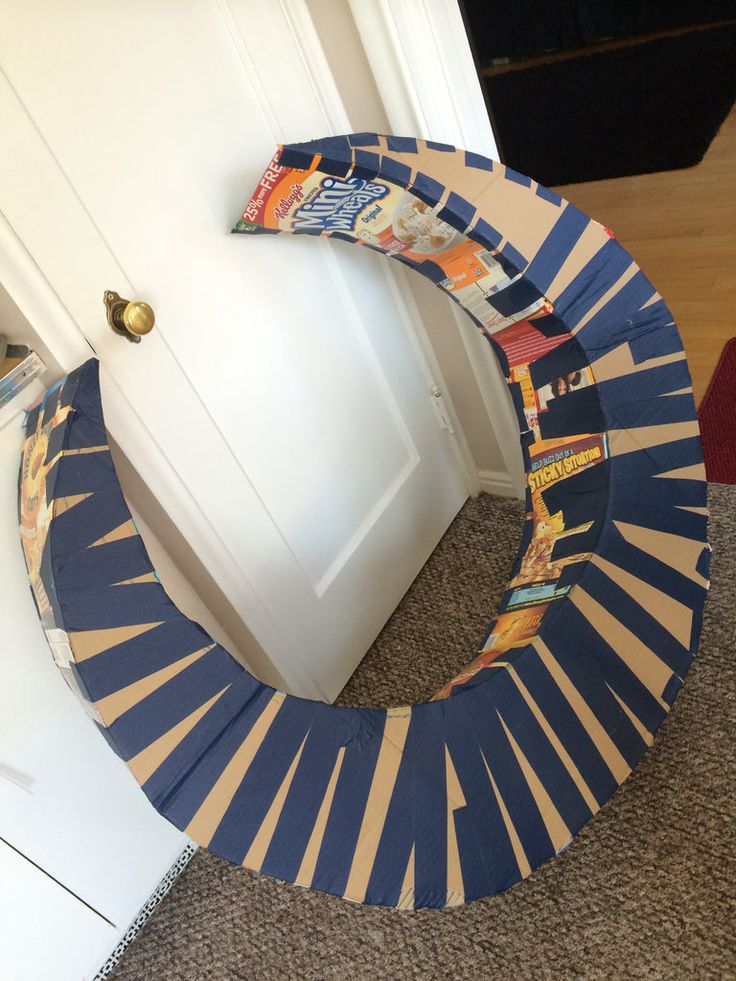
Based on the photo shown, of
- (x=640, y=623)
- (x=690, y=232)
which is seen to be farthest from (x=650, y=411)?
(x=690, y=232)

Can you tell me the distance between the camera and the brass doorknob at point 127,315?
3.77 feet

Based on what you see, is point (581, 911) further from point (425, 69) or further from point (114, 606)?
point (425, 69)

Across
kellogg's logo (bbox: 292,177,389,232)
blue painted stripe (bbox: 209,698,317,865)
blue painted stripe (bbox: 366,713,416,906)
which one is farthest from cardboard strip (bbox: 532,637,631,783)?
kellogg's logo (bbox: 292,177,389,232)

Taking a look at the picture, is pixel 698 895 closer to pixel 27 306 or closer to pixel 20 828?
pixel 20 828

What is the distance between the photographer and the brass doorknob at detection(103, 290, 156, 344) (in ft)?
3.77

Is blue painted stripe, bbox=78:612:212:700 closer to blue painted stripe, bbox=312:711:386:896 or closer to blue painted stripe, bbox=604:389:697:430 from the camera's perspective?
blue painted stripe, bbox=312:711:386:896

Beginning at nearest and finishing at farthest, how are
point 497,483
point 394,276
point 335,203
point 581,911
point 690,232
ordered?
point 581,911 → point 335,203 → point 394,276 → point 497,483 → point 690,232

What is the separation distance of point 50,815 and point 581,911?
88cm

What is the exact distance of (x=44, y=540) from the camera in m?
1.02

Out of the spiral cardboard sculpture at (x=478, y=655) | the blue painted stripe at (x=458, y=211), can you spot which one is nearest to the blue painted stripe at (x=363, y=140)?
the spiral cardboard sculpture at (x=478, y=655)

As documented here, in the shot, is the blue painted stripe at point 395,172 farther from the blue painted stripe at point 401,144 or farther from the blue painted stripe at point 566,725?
the blue painted stripe at point 566,725

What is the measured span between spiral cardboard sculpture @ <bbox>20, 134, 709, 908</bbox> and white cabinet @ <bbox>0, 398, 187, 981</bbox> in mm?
97

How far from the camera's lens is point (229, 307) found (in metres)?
1.36

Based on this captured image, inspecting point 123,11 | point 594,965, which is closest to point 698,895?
point 594,965
